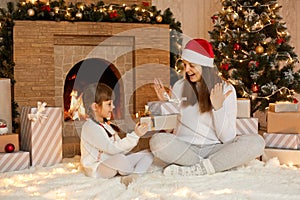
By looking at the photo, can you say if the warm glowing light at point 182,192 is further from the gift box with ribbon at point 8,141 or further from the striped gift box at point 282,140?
the gift box with ribbon at point 8,141

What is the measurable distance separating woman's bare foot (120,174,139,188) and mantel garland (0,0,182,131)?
1681 millimetres

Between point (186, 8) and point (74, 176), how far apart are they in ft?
9.80

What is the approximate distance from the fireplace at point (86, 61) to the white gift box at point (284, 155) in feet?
5.07

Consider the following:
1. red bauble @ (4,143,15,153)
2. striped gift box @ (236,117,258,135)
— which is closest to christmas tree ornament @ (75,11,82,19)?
red bauble @ (4,143,15,153)

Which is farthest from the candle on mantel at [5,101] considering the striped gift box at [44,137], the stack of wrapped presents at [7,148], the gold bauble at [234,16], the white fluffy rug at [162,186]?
the gold bauble at [234,16]

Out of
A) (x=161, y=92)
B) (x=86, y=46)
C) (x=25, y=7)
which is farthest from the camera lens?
(x=86, y=46)

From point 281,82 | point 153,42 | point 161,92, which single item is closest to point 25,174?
point 161,92

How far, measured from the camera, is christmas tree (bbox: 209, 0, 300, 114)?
3.95m

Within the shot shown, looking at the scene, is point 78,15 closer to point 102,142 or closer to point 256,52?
point 256,52

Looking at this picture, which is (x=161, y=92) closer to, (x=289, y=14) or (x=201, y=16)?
(x=201, y=16)

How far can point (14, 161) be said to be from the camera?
279 cm

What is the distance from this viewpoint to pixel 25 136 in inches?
119

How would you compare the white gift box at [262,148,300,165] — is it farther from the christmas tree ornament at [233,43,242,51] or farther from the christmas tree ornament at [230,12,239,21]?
the christmas tree ornament at [230,12,239,21]

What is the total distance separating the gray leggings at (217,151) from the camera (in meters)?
2.52
